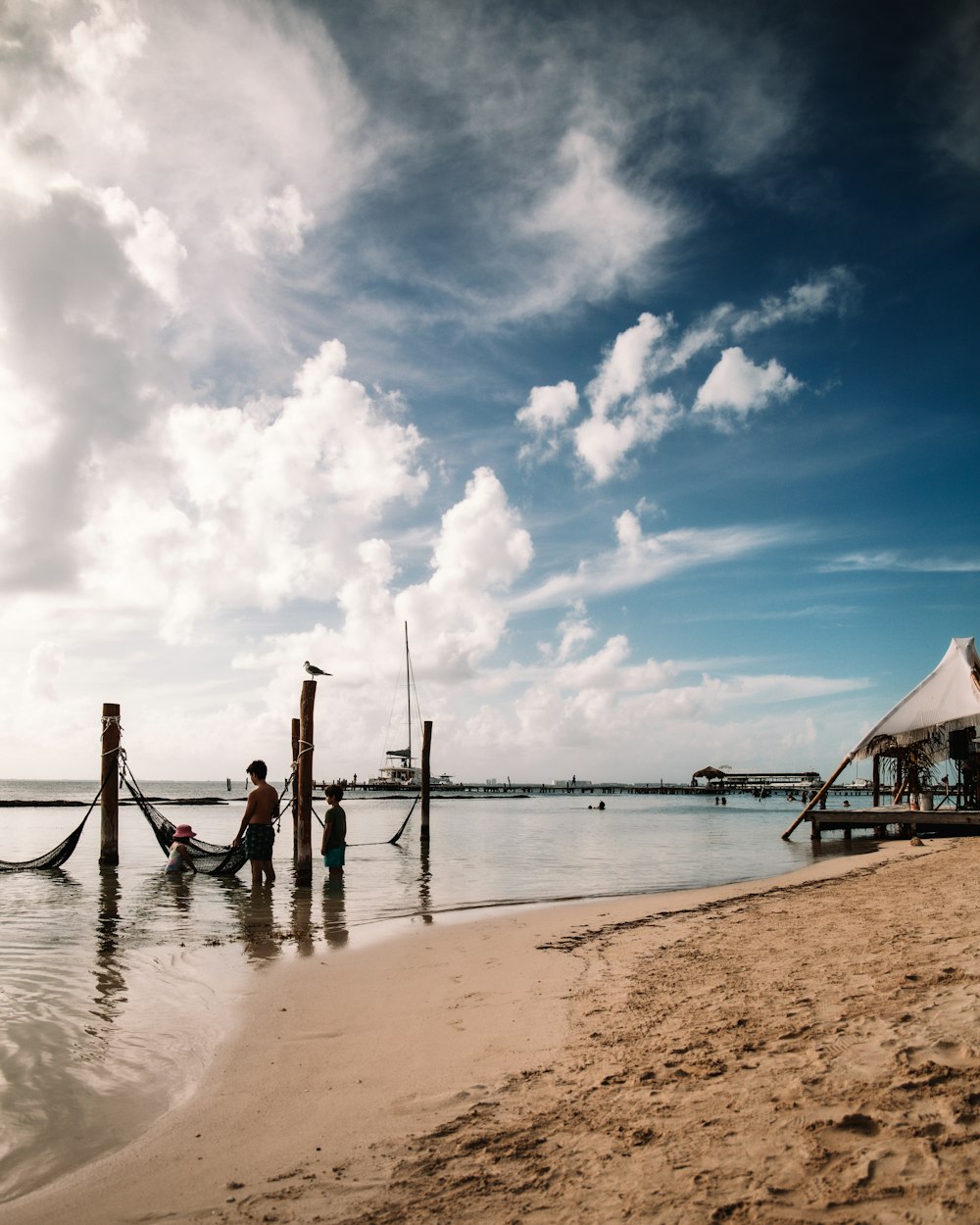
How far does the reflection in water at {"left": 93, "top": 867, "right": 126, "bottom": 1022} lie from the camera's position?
22.6 ft

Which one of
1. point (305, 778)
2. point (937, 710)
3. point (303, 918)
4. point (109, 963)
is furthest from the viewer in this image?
point (937, 710)

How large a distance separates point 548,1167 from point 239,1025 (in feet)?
13.0

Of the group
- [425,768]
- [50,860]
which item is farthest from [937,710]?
[50,860]

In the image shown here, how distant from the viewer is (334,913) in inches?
477

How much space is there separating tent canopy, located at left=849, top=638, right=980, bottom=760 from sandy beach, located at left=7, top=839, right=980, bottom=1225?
699 inches

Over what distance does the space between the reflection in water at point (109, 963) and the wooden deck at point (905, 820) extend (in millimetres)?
20913

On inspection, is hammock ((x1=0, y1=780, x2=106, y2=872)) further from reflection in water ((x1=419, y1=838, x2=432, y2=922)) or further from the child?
reflection in water ((x1=419, y1=838, x2=432, y2=922))

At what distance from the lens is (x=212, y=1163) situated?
3760 millimetres

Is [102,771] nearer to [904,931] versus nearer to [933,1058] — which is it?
[904,931]

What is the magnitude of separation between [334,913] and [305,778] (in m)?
3.55

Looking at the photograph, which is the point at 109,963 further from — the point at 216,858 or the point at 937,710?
the point at 937,710

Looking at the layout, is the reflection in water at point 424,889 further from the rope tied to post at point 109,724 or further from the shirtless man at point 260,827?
the rope tied to post at point 109,724

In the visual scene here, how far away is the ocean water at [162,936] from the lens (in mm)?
4738

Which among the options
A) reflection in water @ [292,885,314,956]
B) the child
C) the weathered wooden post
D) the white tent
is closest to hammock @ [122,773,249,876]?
the child
